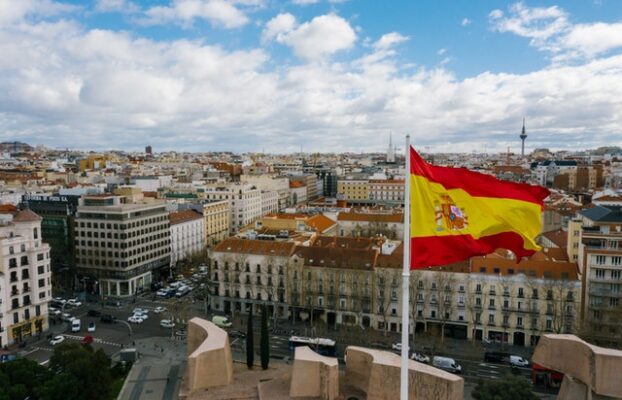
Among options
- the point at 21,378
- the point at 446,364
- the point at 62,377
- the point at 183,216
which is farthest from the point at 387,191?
the point at 21,378

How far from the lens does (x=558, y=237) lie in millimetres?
74688

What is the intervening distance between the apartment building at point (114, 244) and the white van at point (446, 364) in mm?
46449

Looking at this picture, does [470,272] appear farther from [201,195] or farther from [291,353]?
[201,195]

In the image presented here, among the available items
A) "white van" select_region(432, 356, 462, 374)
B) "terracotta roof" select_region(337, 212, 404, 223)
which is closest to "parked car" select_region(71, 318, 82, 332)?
"white van" select_region(432, 356, 462, 374)

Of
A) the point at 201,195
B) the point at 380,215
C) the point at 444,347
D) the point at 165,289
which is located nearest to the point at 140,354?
the point at 165,289

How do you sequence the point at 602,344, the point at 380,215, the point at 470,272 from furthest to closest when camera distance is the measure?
the point at 380,215 < the point at 470,272 < the point at 602,344

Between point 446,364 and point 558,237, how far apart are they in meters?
35.4

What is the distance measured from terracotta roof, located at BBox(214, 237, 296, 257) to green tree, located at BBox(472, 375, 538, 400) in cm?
3263

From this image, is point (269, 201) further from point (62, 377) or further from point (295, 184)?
point (62, 377)

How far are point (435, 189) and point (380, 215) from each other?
8585cm

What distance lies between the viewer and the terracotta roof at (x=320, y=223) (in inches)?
3563

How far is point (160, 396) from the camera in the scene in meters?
41.8

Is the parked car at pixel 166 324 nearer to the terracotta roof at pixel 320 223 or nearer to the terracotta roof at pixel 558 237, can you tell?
the terracotta roof at pixel 320 223

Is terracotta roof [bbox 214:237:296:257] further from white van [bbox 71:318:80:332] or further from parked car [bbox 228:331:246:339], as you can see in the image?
white van [bbox 71:318:80:332]
